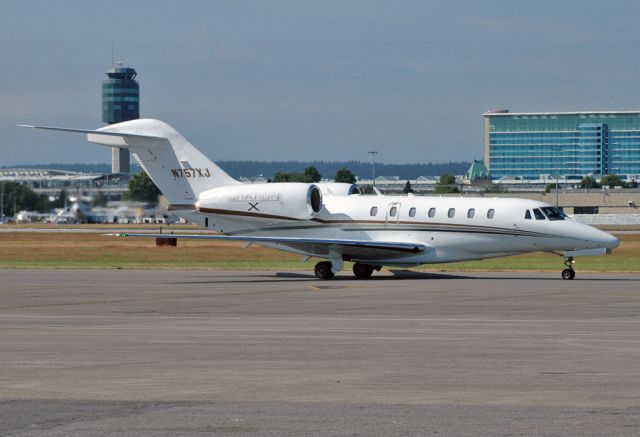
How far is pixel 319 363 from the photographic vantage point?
17.2 meters

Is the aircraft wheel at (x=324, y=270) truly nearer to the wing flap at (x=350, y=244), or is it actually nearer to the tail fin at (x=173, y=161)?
the wing flap at (x=350, y=244)

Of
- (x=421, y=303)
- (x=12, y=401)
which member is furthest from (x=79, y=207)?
(x=12, y=401)

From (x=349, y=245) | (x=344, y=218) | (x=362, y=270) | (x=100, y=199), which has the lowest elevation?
(x=362, y=270)

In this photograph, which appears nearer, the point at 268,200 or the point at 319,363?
the point at 319,363

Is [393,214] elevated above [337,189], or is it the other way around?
[337,189]

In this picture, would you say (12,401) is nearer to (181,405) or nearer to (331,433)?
(181,405)

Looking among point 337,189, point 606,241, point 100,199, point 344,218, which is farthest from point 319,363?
point 100,199

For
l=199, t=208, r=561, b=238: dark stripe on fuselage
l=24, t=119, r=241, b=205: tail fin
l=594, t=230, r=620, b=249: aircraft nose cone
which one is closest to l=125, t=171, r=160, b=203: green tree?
l=24, t=119, r=241, b=205: tail fin

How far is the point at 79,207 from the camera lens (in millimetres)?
47562

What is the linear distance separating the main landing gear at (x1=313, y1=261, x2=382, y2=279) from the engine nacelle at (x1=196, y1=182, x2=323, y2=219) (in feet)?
6.24

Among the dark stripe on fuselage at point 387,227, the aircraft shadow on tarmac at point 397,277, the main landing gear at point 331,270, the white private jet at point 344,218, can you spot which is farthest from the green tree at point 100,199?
the main landing gear at point 331,270

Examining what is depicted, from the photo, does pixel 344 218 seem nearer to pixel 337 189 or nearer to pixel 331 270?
pixel 331 270

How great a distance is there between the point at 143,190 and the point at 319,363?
31.3 m

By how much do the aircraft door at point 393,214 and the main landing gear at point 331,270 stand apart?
6.79 feet
